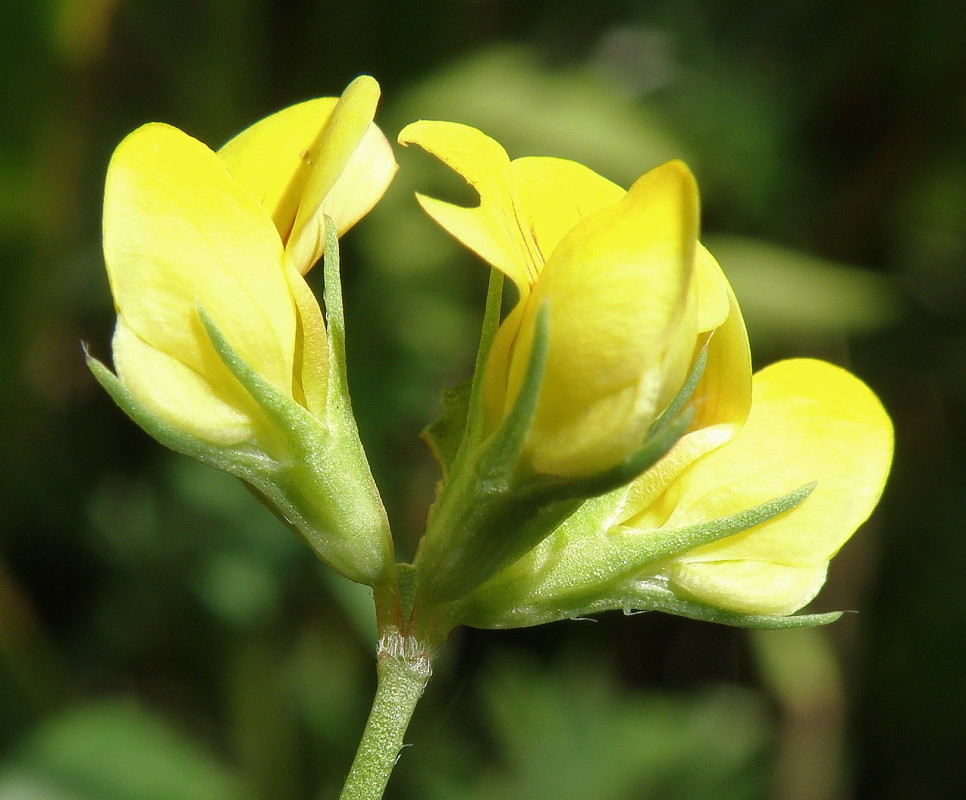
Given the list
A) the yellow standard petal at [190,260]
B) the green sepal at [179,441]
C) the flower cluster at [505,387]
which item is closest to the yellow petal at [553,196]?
the flower cluster at [505,387]

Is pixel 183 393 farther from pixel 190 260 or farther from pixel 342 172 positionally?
pixel 342 172

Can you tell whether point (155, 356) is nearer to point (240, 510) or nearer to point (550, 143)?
point (240, 510)

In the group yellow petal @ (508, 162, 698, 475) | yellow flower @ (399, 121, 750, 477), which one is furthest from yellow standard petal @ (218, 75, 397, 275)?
yellow petal @ (508, 162, 698, 475)

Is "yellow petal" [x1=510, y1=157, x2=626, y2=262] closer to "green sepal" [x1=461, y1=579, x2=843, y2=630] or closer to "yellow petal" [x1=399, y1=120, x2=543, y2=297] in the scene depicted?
"yellow petal" [x1=399, y1=120, x2=543, y2=297]

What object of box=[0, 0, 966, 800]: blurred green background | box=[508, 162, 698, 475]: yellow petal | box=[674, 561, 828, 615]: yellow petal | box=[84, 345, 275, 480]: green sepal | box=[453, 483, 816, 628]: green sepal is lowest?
box=[0, 0, 966, 800]: blurred green background

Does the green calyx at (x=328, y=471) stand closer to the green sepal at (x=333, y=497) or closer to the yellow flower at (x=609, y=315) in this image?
the green sepal at (x=333, y=497)

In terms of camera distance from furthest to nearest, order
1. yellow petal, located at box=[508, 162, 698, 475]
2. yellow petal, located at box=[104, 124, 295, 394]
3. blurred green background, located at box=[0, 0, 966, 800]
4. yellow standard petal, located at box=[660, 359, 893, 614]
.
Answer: blurred green background, located at box=[0, 0, 966, 800] < yellow standard petal, located at box=[660, 359, 893, 614] < yellow petal, located at box=[104, 124, 295, 394] < yellow petal, located at box=[508, 162, 698, 475]

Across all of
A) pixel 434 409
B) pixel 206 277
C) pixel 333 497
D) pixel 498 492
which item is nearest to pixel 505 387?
pixel 498 492

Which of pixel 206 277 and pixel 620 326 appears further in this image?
pixel 206 277

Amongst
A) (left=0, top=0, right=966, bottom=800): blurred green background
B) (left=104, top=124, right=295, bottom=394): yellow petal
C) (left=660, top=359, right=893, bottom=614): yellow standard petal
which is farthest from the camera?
(left=0, top=0, right=966, bottom=800): blurred green background
